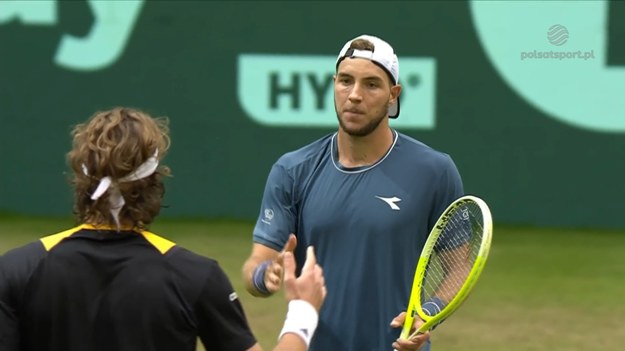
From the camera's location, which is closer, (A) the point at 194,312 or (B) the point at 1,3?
(A) the point at 194,312

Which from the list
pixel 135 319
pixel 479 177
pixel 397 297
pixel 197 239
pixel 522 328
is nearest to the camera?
pixel 135 319

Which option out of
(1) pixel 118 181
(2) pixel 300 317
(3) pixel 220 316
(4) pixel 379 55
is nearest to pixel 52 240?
(1) pixel 118 181

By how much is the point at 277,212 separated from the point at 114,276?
5.36ft

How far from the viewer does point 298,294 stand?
3.73 m


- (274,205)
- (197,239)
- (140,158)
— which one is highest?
(140,158)

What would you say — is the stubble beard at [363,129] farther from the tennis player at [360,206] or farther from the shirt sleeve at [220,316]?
the shirt sleeve at [220,316]

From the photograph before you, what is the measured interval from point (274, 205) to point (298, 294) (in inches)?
56.0

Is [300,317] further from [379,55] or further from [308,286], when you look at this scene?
[379,55]

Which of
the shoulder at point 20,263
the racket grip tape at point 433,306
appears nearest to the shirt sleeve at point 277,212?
the racket grip tape at point 433,306

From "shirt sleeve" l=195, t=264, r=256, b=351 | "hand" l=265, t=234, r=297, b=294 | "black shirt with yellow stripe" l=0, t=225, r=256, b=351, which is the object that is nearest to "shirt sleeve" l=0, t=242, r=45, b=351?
"black shirt with yellow stripe" l=0, t=225, r=256, b=351

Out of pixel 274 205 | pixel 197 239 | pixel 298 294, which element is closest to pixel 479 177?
pixel 197 239

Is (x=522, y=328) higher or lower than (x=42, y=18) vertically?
lower

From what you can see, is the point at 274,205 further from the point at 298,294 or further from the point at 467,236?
the point at 298,294

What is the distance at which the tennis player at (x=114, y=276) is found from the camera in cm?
351
